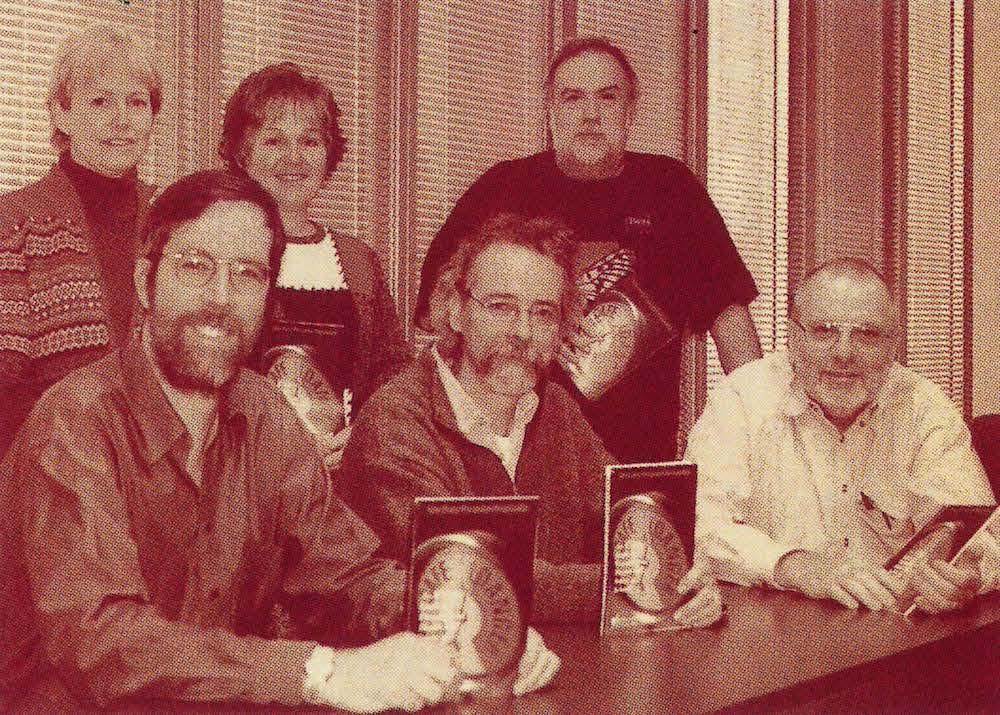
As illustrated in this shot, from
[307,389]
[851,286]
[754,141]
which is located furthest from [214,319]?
[754,141]

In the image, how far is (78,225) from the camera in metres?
2.25

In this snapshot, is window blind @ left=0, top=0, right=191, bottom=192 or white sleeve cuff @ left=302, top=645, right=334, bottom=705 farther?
window blind @ left=0, top=0, right=191, bottom=192

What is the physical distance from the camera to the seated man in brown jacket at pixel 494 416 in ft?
6.36

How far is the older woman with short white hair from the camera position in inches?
86.0

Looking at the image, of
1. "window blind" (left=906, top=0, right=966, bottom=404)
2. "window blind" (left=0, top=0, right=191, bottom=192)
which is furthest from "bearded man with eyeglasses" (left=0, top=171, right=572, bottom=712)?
"window blind" (left=906, top=0, right=966, bottom=404)

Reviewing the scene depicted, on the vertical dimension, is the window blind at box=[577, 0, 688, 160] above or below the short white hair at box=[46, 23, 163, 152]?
above

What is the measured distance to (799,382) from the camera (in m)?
2.48

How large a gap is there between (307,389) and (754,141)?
2.32 m

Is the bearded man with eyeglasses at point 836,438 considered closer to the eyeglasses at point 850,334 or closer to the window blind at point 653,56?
the eyeglasses at point 850,334

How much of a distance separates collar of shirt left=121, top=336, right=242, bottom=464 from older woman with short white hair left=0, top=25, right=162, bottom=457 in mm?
594

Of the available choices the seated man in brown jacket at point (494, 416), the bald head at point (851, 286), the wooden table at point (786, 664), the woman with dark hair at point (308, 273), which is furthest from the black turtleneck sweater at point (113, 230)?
the bald head at point (851, 286)

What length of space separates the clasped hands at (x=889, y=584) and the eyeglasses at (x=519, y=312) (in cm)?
58

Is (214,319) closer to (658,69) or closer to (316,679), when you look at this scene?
(316,679)

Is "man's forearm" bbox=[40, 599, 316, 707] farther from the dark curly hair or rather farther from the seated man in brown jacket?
the dark curly hair
